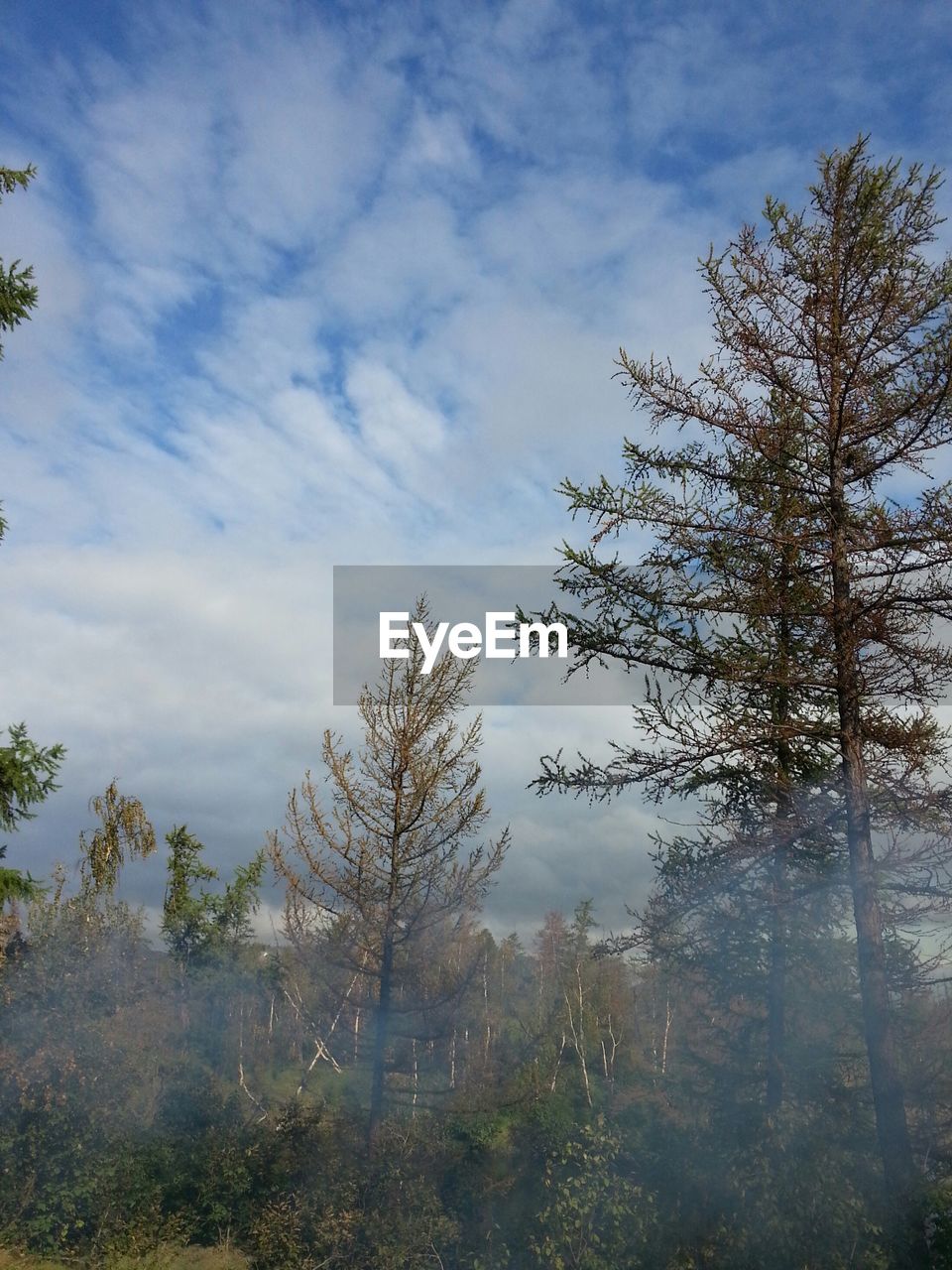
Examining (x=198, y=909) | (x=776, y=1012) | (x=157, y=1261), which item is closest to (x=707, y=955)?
(x=776, y=1012)

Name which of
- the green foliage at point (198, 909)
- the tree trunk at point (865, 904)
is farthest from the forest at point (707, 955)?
the green foliage at point (198, 909)

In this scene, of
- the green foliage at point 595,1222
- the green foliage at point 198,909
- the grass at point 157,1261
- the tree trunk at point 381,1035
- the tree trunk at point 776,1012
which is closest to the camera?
the green foliage at point 595,1222

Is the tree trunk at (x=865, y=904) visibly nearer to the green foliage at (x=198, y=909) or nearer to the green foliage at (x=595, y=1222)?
the green foliage at (x=595, y=1222)

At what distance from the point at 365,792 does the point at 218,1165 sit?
10.8 meters

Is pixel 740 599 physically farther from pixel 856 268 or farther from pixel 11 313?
pixel 11 313

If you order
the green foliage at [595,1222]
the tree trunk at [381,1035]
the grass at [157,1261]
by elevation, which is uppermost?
the tree trunk at [381,1035]

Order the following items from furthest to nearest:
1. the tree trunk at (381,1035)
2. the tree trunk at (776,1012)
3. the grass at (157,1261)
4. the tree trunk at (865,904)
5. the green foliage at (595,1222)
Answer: the grass at (157,1261)
the tree trunk at (381,1035)
the tree trunk at (776,1012)
the green foliage at (595,1222)
the tree trunk at (865,904)

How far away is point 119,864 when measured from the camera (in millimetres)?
39844

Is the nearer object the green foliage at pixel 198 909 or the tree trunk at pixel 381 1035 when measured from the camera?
the tree trunk at pixel 381 1035

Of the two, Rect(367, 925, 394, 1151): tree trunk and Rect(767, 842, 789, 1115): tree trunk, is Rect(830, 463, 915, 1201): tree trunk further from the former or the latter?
Rect(367, 925, 394, 1151): tree trunk

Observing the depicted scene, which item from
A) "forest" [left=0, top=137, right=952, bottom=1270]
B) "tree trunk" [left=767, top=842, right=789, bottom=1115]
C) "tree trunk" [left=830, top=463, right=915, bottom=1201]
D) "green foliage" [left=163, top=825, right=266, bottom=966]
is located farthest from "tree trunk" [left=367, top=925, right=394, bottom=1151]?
"green foliage" [left=163, top=825, right=266, bottom=966]

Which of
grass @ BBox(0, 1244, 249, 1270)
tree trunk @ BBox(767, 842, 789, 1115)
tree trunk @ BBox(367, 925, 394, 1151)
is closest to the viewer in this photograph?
tree trunk @ BBox(767, 842, 789, 1115)

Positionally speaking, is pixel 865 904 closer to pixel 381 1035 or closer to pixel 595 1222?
pixel 595 1222

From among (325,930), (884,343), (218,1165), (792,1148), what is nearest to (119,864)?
(218,1165)
